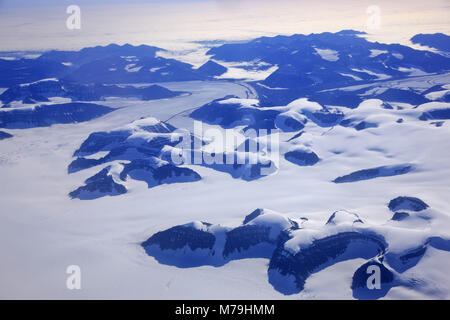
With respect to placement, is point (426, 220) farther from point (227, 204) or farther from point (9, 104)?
point (9, 104)

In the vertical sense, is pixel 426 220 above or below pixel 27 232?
above

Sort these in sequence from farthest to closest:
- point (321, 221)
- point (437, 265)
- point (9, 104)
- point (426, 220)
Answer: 1. point (9, 104)
2. point (321, 221)
3. point (426, 220)
4. point (437, 265)

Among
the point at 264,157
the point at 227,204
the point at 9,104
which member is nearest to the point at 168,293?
the point at 227,204

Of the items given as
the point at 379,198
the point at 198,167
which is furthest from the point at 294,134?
the point at 379,198

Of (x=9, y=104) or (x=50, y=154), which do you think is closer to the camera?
(x=50, y=154)

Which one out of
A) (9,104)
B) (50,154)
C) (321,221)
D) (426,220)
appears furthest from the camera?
(9,104)

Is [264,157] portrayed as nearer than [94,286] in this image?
No

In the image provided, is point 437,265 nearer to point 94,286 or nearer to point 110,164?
point 94,286

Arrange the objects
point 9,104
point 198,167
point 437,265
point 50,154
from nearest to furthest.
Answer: point 437,265 → point 198,167 → point 50,154 → point 9,104

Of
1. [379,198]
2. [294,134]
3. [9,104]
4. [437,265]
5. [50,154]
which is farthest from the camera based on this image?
[9,104]
